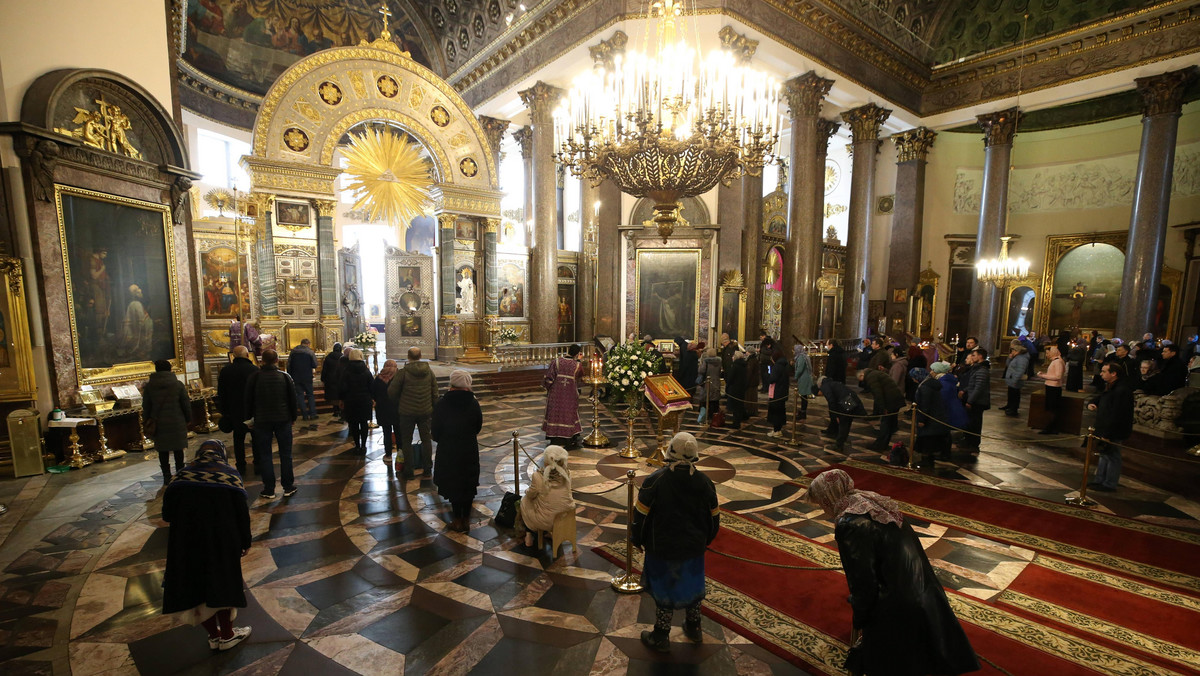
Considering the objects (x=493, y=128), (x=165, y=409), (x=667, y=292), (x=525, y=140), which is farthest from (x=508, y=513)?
(x=525, y=140)

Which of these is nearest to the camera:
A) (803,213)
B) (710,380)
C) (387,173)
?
(710,380)

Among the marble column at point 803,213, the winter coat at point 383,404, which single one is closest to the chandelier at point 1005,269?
the marble column at point 803,213

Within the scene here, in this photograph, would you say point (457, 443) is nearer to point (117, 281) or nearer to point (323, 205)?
point (117, 281)

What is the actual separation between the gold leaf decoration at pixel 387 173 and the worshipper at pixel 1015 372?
49.8 ft

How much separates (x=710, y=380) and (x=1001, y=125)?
16116 millimetres

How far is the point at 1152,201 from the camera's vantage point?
1444 centimetres

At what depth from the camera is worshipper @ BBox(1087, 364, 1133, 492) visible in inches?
245

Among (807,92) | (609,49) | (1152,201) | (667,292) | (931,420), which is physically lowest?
(931,420)

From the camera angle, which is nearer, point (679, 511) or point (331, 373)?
point (679, 511)

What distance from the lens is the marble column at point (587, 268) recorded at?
1855 centimetres

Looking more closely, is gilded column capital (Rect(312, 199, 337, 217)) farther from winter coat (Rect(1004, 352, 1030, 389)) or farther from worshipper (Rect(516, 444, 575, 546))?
winter coat (Rect(1004, 352, 1030, 389))

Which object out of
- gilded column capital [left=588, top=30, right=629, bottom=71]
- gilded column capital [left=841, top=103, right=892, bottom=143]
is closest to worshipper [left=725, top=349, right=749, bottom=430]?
gilded column capital [left=588, top=30, right=629, bottom=71]

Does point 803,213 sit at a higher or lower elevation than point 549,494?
higher

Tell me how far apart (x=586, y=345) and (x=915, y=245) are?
13606 mm
